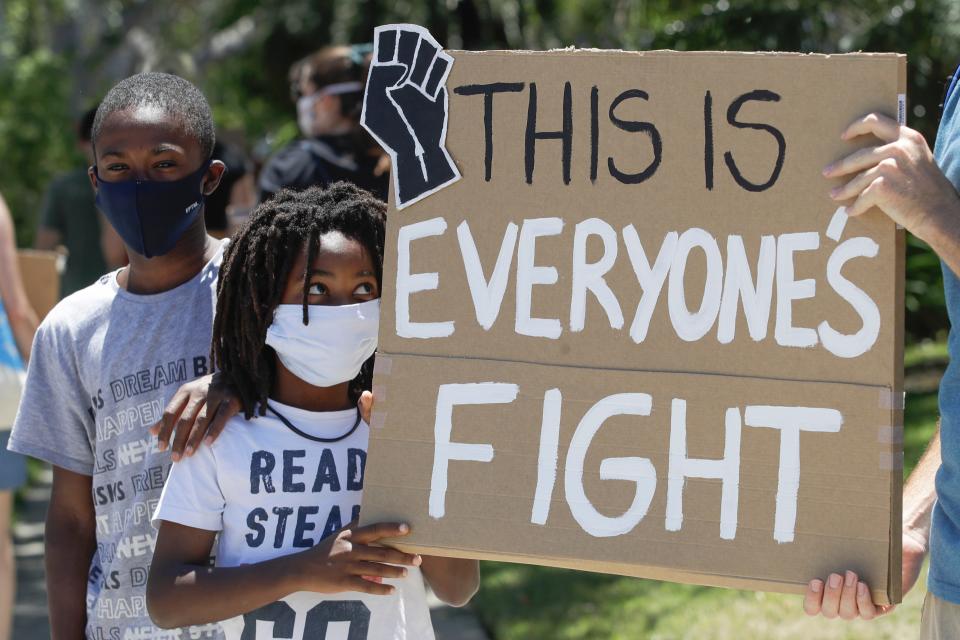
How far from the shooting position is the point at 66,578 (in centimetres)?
245

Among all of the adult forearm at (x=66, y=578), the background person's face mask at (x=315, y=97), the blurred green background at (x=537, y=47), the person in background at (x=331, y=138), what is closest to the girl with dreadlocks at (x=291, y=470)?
the adult forearm at (x=66, y=578)

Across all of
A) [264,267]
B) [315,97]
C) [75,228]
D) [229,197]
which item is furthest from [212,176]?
[75,228]

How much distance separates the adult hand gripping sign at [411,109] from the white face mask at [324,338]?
247mm

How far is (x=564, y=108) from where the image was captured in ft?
6.92

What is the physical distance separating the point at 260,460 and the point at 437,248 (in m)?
0.51

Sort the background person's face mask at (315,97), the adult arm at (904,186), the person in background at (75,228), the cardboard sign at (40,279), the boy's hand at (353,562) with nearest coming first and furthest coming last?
the adult arm at (904,186), the boy's hand at (353,562), the cardboard sign at (40,279), the background person's face mask at (315,97), the person in background at (75,228)

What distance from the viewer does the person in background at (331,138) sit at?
4367mm

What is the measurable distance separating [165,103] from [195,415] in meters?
0.67

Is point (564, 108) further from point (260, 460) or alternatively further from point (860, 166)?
point (260, 460)

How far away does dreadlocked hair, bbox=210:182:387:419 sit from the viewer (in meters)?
2.28

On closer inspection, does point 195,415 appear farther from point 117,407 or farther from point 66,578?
point 66,578

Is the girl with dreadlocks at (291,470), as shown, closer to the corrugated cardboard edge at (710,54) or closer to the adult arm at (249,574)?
the adult arm at (249,574)

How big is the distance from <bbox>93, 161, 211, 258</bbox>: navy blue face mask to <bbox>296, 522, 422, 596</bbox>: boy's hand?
74 centimetres

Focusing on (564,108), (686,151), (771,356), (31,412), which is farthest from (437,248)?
(31,412)
